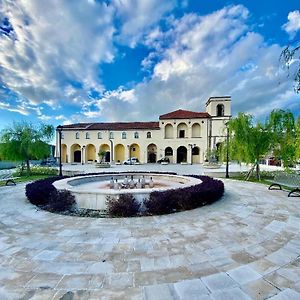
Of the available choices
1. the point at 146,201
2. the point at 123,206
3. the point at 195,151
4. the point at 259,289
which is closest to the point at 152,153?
the point at 195,151

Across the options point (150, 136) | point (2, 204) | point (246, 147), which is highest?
point (150, 136)

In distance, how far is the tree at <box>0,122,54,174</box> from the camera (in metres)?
19.6

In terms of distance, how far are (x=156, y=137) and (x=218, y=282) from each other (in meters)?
41.8

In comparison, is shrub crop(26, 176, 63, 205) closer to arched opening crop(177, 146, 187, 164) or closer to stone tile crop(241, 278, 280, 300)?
stone tile crop(241, 278, 280, 300)

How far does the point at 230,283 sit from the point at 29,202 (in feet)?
26.4

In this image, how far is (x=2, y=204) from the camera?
8.02 meters

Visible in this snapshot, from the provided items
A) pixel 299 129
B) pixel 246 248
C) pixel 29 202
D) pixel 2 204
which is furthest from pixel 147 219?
pixel 299 129

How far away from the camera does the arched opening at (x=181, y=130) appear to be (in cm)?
4438

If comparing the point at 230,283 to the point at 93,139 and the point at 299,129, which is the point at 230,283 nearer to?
the point at 299,129

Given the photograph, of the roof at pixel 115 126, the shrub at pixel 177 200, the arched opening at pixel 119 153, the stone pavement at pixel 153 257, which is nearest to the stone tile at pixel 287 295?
the stone pavement at pixel 153 257

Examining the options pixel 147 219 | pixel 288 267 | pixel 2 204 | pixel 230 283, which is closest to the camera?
pixel 230 283

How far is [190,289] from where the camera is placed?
294cm

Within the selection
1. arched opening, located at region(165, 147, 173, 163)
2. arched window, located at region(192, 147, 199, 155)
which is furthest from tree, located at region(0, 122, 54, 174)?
arched window, located at region(192, 147, 199, 155)

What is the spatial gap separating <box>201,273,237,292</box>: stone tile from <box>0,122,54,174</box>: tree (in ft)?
68.4
